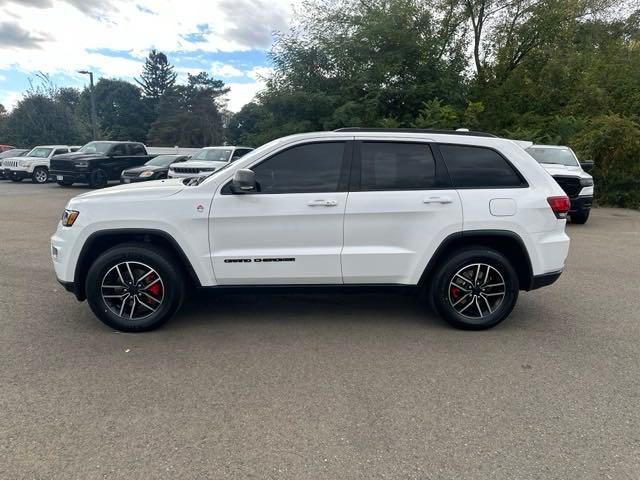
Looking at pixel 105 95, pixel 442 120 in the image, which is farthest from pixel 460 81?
pixel 105 95

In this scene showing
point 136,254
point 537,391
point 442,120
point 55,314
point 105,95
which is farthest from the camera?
point 105,95

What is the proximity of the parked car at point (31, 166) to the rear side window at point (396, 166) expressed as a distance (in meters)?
21.3

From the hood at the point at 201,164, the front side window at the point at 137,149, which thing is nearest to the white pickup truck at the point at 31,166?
the front side window at the point at 137,149

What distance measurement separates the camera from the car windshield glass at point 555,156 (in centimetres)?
1120

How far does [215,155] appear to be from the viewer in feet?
49.0

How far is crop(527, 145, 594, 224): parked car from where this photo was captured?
10.1m

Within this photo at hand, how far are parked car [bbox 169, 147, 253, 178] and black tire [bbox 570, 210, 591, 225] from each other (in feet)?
31.8

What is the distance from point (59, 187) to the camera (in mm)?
19172

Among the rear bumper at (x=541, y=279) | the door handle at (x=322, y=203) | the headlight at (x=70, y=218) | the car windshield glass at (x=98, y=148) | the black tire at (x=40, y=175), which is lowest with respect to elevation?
the rear bumper at (x=541, y=279)

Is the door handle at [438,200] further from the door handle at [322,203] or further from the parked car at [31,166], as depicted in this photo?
the parked car at [31,166]

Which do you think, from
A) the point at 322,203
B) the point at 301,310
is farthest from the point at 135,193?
the point at 301,310

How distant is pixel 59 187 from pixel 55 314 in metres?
17.3

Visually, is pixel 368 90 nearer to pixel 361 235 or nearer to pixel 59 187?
pixel 59 187

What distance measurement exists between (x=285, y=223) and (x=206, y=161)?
37.1ft
